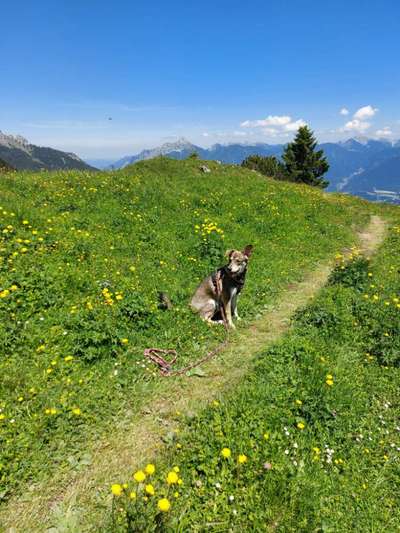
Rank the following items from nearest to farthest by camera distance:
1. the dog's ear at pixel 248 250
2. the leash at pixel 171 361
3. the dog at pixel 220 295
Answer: the leash at pixel 171 361 → the dog's ear at pixel 248 250 → the dog at pixel 220 295

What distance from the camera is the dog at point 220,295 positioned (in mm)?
7880

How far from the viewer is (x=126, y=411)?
5.51 m

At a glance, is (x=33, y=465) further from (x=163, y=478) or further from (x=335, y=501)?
(x=335, y=501)

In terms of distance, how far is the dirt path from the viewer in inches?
152

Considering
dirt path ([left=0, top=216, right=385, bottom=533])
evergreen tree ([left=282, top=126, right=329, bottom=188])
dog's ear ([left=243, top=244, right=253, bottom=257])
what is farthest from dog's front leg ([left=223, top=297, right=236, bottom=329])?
evergreen tree ([left=282, top=126, right=329, bottom=188])

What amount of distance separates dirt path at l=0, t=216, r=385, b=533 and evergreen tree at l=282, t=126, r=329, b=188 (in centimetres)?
5836

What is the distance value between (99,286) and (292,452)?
564cm

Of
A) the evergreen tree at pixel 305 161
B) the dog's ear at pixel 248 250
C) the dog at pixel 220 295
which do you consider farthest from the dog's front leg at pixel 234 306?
the evergreen tree at pixel 305 161

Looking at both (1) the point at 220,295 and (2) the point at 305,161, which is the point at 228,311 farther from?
(2) the point at 305,161

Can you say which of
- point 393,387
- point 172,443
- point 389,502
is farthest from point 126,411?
point 393,387

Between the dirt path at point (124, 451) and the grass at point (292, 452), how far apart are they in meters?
0.30

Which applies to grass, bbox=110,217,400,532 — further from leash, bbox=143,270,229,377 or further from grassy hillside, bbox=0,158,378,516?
grassy hillside, bbox=0,158,378,516

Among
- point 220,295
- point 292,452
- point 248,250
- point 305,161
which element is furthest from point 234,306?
point 305,161

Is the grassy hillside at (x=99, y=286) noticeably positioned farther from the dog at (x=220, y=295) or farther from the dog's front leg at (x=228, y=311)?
the dog's front leg at (x=228, y=311)
